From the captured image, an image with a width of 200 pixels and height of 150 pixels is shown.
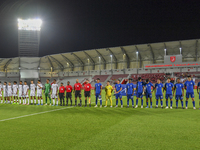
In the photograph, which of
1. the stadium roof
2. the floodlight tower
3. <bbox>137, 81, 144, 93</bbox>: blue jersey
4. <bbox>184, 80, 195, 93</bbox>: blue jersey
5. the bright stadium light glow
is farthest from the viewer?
the stadium roof

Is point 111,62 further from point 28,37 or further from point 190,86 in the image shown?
point 190,86

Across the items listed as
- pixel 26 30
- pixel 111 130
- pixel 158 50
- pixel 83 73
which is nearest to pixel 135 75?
pixel 158 50

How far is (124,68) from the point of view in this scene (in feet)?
171

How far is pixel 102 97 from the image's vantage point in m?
22.9

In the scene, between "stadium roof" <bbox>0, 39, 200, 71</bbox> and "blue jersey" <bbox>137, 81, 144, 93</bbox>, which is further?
"stadium roof" <bbox>0, 39, 200, 71</bbox>

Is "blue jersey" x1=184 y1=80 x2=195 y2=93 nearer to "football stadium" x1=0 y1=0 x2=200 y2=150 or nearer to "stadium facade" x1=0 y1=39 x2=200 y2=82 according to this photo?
"football stadium" x1=0 y1=0 x2=200 y2=150

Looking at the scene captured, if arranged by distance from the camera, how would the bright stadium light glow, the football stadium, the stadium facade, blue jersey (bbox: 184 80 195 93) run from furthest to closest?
the stadium facade, the bright stadium light glow, blue jersey (bbox: 184 80 195 93), the football stadium

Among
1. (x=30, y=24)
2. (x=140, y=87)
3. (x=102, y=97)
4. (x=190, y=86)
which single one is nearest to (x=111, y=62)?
(x=30, y=24)

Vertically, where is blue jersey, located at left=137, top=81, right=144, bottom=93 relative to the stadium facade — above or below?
below

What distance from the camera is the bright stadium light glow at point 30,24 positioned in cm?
3966

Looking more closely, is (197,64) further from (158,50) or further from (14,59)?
(14,59)

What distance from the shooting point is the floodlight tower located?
39.0 meters

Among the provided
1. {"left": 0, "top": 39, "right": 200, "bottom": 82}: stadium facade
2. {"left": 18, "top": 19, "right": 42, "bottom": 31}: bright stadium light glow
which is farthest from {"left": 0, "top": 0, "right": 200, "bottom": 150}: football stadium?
{"left": 0, "top": 39, "right": 200, "bottom": 82}: stadium facade

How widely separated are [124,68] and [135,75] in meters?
4.83
